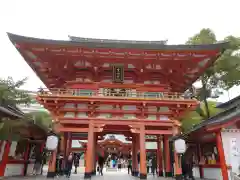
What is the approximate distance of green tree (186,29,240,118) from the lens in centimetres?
1766

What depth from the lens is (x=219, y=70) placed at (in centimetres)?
1903

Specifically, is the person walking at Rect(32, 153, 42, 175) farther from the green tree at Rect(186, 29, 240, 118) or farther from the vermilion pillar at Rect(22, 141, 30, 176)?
the green tree at Rect(186, 29, 240, 118)

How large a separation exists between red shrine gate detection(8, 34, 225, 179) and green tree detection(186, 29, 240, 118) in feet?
13.4

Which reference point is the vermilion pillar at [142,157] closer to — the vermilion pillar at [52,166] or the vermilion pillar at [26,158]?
the vermilion pillar at [52,166]

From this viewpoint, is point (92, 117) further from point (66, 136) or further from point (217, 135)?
point (217, 135)

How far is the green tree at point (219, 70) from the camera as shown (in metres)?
17.7

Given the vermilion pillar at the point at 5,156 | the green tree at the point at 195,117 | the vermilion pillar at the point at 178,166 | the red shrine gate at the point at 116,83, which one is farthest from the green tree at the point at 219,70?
the vermilion pillar at the point at 5,156

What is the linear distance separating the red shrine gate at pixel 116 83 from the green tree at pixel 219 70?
13.4ft

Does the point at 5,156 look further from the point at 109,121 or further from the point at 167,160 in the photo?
the point at 167,160

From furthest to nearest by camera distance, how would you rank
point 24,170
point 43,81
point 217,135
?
point 43,81 < point 24,170 < point 217,135

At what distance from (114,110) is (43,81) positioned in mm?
7862

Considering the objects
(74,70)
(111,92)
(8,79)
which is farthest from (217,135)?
(8,79)

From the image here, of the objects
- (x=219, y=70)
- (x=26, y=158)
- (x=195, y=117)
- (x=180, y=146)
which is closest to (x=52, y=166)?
(x=26, y=158)

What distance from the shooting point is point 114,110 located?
1366cm
